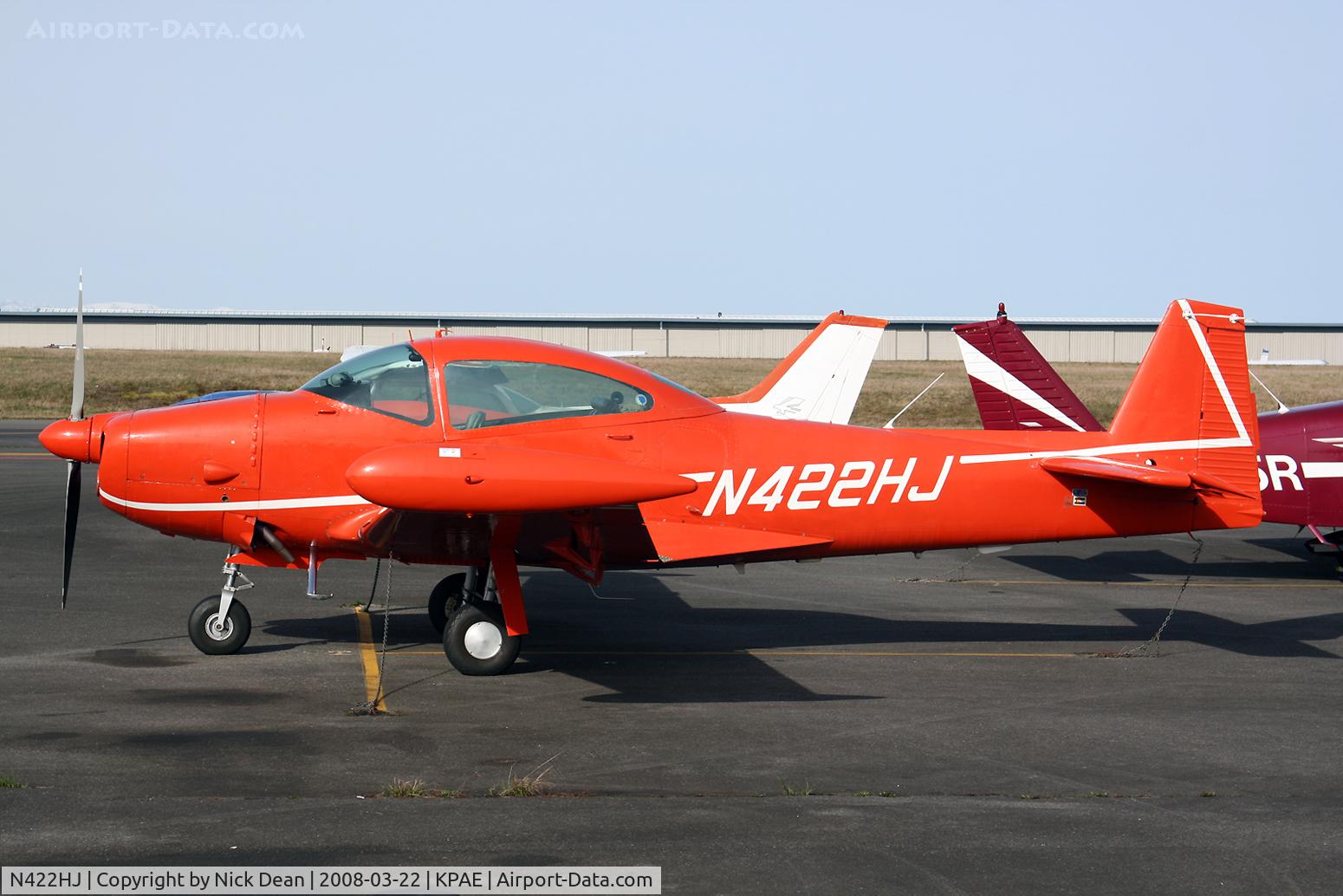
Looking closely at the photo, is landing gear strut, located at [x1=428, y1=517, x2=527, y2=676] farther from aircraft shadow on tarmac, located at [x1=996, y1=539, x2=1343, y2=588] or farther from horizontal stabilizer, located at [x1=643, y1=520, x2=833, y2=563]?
aircraft shadow on tarmac, located at [x1=996, y1=539, x2=1343, y2=588]

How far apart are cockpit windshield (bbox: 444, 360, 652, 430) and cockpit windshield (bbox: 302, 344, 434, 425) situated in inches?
8.2

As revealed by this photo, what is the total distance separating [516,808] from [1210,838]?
Answer: 3304mm

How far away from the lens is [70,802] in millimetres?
6387

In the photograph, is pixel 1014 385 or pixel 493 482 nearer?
pixel 493 482

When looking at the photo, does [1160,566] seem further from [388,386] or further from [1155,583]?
[388,386]

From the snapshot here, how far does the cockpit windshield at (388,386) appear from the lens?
9422 mm

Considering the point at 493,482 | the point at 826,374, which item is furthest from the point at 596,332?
the point at 493,482

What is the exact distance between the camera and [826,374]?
18.1 meters

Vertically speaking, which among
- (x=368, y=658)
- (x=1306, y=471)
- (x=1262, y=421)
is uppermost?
(x=1262, y=421)

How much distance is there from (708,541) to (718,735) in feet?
6.67

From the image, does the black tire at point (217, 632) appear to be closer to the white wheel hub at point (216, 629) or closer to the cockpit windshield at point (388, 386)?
the white wheel hub at point (216, 629)

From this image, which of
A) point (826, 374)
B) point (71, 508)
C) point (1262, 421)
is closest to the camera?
point (71, 508)

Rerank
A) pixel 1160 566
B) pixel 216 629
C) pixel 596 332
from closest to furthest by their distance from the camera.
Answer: pixel 216 629 < pixel 1160 566 < pixel 596 332

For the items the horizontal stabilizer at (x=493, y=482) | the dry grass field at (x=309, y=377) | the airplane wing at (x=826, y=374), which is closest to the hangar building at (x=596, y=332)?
the dry grass field at (x=309, y=377)
